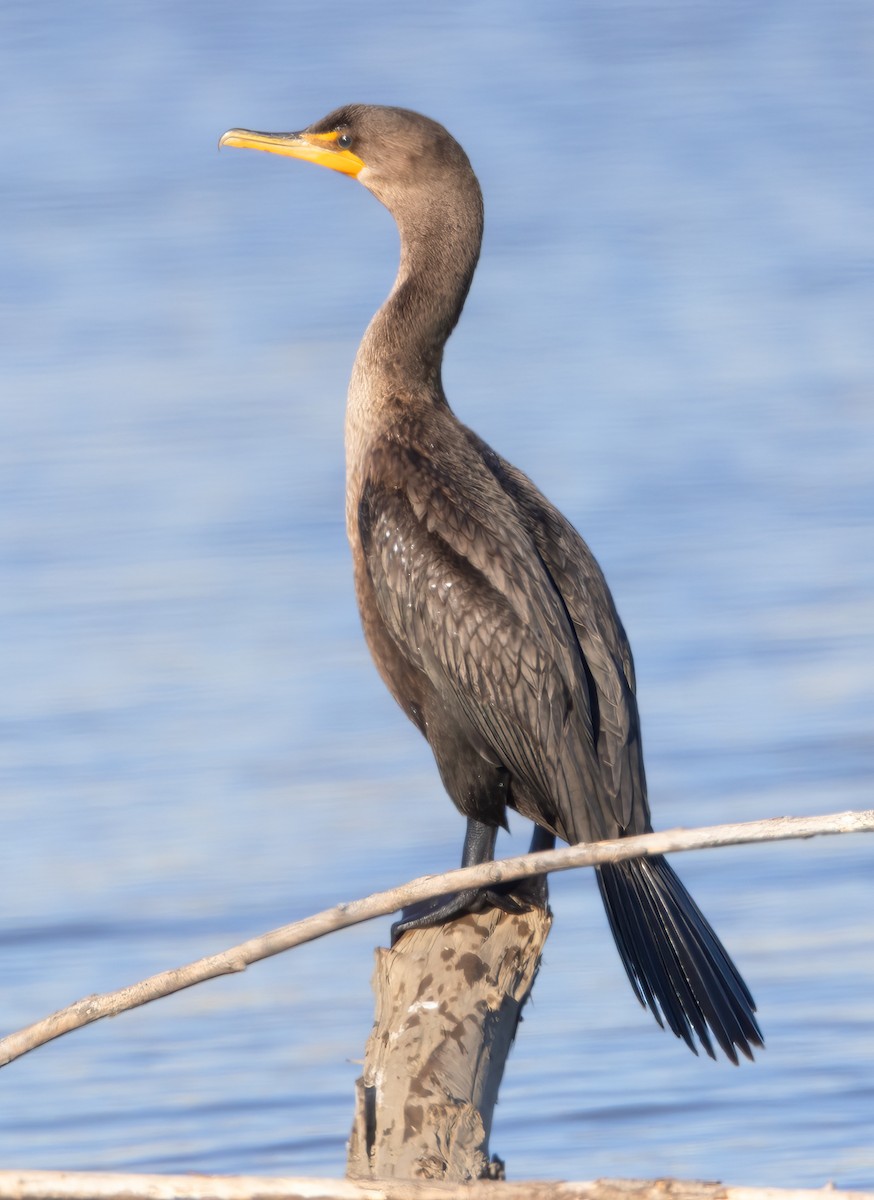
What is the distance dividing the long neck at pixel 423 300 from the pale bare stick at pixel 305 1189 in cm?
217

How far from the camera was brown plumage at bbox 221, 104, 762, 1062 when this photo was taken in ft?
13.0

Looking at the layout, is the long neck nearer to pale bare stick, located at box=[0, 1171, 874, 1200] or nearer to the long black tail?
the long black tail

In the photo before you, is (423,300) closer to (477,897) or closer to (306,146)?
(306,146)

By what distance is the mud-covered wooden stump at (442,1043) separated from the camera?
11.4 feet

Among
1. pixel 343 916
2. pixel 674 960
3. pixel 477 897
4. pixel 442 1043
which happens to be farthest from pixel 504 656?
pixel 343 916

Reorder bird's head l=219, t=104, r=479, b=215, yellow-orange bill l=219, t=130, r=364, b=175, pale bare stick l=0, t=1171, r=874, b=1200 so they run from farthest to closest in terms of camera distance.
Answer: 1. yellow-orange bill l=219, t=130, r=364, b=175
2. bird's head l=219, t=104, r=479, b=215
3. pale bare stick l=0, t=1171, r=874, b=1200

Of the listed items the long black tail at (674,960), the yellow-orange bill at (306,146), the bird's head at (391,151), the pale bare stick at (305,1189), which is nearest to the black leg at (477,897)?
the long black tail at (674,960)

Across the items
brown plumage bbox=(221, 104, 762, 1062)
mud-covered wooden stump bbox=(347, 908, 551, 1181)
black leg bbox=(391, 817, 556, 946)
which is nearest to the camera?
mud-covered wooden stump bbox=(347, 908, 551, 1181)

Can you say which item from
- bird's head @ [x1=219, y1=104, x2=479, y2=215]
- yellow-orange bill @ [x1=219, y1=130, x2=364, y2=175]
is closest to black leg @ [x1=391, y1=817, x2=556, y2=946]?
bird's head @ [x1=219, y1=104, x2=479, y2=215]

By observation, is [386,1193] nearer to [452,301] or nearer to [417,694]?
[417,694]

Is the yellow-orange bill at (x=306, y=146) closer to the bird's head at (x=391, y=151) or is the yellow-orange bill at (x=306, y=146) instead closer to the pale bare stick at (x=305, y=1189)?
the bird's head at (x=391, y=151)

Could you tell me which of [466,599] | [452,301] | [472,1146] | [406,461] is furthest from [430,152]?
[472,1146]

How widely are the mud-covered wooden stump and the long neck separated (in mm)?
1367

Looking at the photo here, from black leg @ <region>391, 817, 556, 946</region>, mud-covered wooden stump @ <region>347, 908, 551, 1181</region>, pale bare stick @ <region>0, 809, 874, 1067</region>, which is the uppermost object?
pale bare stick @ <region>0, 809, 874, 1067</region>
